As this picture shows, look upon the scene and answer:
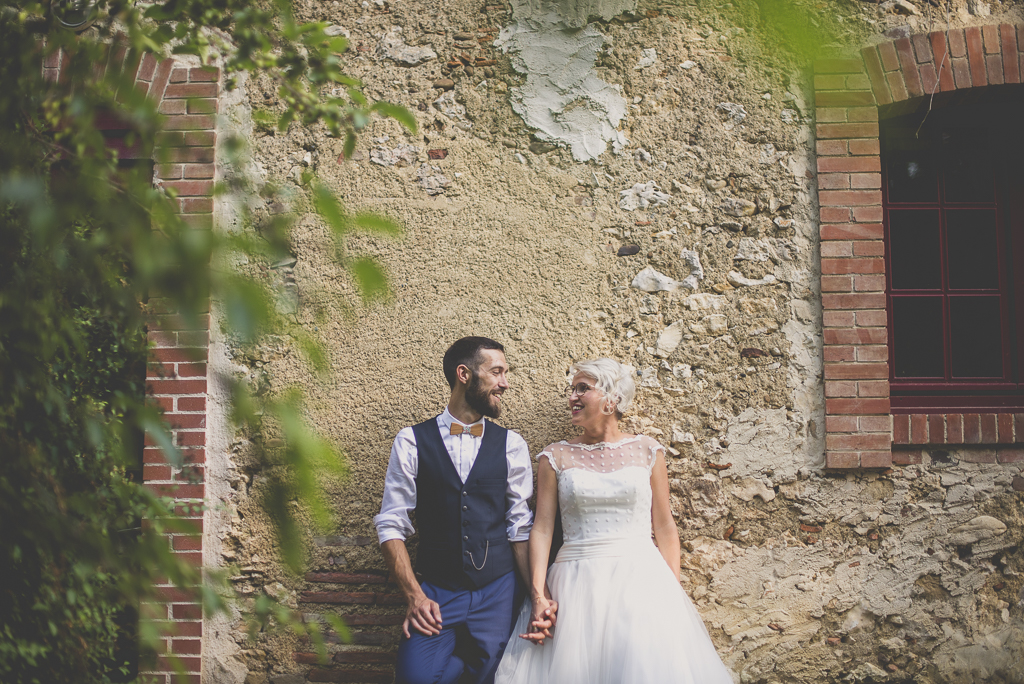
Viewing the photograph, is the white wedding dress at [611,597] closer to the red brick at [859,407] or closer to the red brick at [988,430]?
the red brick at [859,407]

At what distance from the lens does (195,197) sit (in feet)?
11.0

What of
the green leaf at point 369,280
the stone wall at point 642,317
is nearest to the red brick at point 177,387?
the stone wall at point 642,317

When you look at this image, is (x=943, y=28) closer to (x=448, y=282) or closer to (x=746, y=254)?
(x=746, y=254)

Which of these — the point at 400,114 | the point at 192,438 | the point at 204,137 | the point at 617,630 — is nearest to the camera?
the point at 400,114

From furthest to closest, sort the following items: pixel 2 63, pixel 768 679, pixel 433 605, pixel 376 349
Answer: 1. pixel 376 349
2. pixel 768 679
3. pixel 433 605
4. pixel 2 63

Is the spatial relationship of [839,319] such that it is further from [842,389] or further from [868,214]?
[868,214]

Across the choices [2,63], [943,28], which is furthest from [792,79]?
[2,63]

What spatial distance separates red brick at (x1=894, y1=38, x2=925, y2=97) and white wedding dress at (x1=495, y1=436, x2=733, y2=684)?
2.12m

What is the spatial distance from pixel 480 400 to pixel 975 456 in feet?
7.67

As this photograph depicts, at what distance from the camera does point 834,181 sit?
3.35m

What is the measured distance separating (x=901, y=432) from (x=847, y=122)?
1.51 m

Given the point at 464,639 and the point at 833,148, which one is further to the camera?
the point at 833,148

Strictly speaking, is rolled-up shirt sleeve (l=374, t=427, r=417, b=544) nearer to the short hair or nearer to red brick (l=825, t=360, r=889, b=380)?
the short hair

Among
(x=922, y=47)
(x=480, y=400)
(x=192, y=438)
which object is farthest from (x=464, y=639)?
(x=922, y=47)
